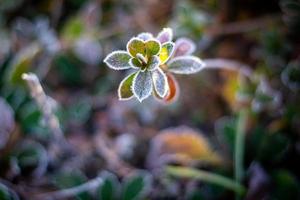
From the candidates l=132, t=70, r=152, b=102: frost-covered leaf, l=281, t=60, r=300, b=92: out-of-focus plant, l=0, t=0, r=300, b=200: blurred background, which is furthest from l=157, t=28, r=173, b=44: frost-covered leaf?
l=281, t=60, r=300, b=92: out-of-focus plant

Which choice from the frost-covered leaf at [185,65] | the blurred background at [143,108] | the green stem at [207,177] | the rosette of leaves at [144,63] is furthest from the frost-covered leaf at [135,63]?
the green stem at [207,177]

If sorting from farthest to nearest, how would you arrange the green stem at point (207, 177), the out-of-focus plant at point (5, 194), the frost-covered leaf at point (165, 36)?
the green stem at point (207, 177) → the out-of-focus plant at point (5, 194) → the frost-covered leaf at point (165, 36)

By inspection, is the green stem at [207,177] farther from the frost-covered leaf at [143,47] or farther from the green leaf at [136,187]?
the frost-covered leaf at [143,47]

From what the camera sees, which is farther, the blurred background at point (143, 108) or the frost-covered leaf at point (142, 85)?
the blurred background at point (143, 108)

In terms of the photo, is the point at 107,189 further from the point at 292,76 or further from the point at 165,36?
the point at 292,76

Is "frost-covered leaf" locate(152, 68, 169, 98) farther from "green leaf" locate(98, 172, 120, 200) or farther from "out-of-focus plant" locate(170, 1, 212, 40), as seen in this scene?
"out-of-focus plant" locate(170, 1, 212, 40)

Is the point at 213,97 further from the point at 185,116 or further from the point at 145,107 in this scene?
the point at 145,107
